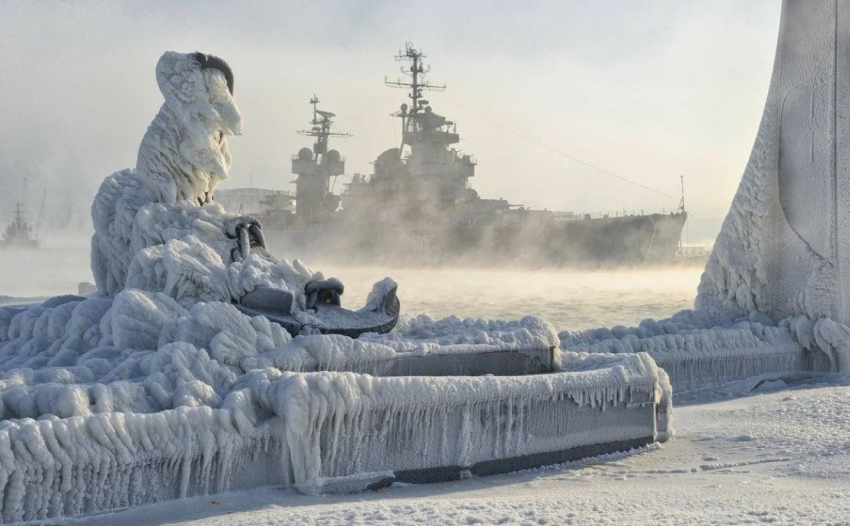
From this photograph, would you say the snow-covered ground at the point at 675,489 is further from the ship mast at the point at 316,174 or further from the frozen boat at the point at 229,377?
the ship mast at the point at 316,174

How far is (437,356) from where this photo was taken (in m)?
3.17

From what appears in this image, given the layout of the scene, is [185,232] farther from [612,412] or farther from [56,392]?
[612,412]

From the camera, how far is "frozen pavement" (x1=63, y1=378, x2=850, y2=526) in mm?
2201

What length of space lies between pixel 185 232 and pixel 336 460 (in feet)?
5.60

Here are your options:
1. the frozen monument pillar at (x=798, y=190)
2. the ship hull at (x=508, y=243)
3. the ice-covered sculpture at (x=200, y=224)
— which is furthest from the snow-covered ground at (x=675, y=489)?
the ship hull at (x=508, y=243)

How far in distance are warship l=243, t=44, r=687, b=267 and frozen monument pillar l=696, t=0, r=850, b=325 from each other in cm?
2103

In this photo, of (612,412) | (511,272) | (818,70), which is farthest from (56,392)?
(511,272)

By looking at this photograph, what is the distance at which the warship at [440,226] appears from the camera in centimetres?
2706

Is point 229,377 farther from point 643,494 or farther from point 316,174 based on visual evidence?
point 316,174

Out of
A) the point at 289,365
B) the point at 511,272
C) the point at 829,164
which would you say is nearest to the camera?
the point at 289,365

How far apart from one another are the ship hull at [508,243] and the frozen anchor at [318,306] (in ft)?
77.3

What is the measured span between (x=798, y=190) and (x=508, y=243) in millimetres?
22529

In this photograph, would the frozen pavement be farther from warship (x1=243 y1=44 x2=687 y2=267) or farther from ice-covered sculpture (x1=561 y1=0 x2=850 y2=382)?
warship (x1=243 y1=44 x2=687 y2=267)

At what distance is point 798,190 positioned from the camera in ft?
18.9
